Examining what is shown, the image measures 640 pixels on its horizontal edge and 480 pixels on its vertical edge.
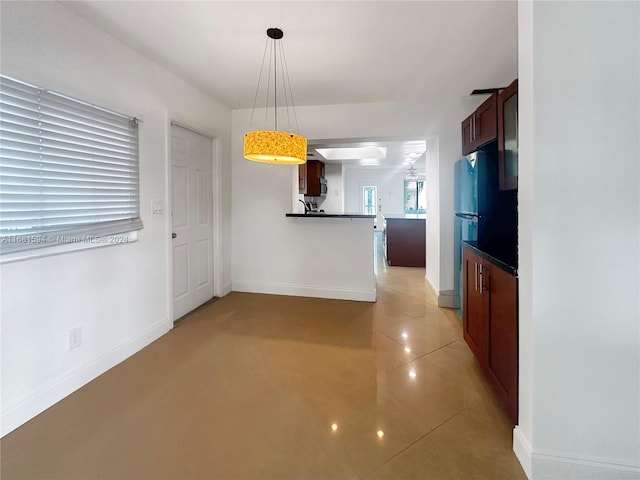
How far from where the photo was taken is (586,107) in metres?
1.23

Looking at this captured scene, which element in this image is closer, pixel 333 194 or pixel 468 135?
pixel 468 135

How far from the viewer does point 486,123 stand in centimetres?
246

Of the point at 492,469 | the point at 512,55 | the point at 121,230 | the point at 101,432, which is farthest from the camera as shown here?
the point at 512,55

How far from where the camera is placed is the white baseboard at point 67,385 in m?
1.59

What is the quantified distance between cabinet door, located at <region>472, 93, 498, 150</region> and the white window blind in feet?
9.38

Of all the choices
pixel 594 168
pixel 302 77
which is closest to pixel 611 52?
pixel 594 168

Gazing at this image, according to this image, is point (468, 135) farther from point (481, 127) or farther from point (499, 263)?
point (499, 263)

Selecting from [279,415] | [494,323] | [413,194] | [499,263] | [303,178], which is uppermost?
[413,194]

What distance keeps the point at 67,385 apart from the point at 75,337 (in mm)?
294

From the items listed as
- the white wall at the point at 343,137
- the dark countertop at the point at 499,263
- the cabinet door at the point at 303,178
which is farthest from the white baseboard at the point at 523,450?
the cabinet door at the point at 303,178

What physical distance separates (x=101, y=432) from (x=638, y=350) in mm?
2579

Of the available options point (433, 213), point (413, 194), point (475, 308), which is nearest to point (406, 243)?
point (433, 213)

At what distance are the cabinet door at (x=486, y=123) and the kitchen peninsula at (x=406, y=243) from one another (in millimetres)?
2946

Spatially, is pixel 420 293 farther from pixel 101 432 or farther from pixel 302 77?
pixel 101 432
